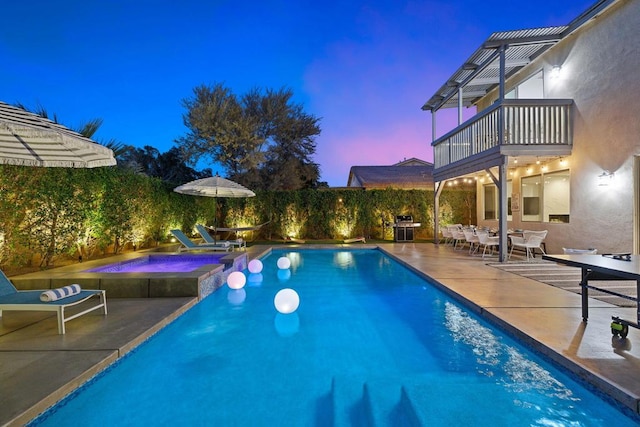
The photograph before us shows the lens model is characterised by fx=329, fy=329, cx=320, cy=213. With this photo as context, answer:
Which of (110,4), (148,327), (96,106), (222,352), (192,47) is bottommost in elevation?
(222,352)

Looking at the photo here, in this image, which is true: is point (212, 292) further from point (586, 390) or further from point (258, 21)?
point (258, 21)

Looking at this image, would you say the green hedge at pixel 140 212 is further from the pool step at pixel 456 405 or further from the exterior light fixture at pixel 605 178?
the exterior light fixture at pixel 605 178

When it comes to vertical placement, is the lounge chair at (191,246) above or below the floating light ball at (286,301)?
above

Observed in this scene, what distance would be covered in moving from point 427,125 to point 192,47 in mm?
27188

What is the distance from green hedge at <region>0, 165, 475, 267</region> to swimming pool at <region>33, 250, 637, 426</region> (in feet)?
13.8

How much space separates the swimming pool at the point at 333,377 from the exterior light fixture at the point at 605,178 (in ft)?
18.4

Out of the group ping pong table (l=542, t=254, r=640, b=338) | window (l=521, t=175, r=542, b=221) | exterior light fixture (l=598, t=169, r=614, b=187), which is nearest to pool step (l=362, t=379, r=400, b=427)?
ping pong table (l=542, t=254, r=640, b=338)

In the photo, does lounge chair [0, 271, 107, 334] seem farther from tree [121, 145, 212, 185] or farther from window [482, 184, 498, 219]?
tree [121, 145, 212, 185]

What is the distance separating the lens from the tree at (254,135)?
689 inches

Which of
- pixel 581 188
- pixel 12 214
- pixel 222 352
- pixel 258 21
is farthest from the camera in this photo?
pixel 258 21

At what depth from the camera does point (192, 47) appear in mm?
25078

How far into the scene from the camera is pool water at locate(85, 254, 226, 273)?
8084 mm

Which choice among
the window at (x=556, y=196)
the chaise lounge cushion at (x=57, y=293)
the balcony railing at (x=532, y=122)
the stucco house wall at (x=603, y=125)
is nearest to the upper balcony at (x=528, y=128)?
the balcony railing at (x=532, y=122)

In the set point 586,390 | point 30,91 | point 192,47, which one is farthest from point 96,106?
point 586,390
